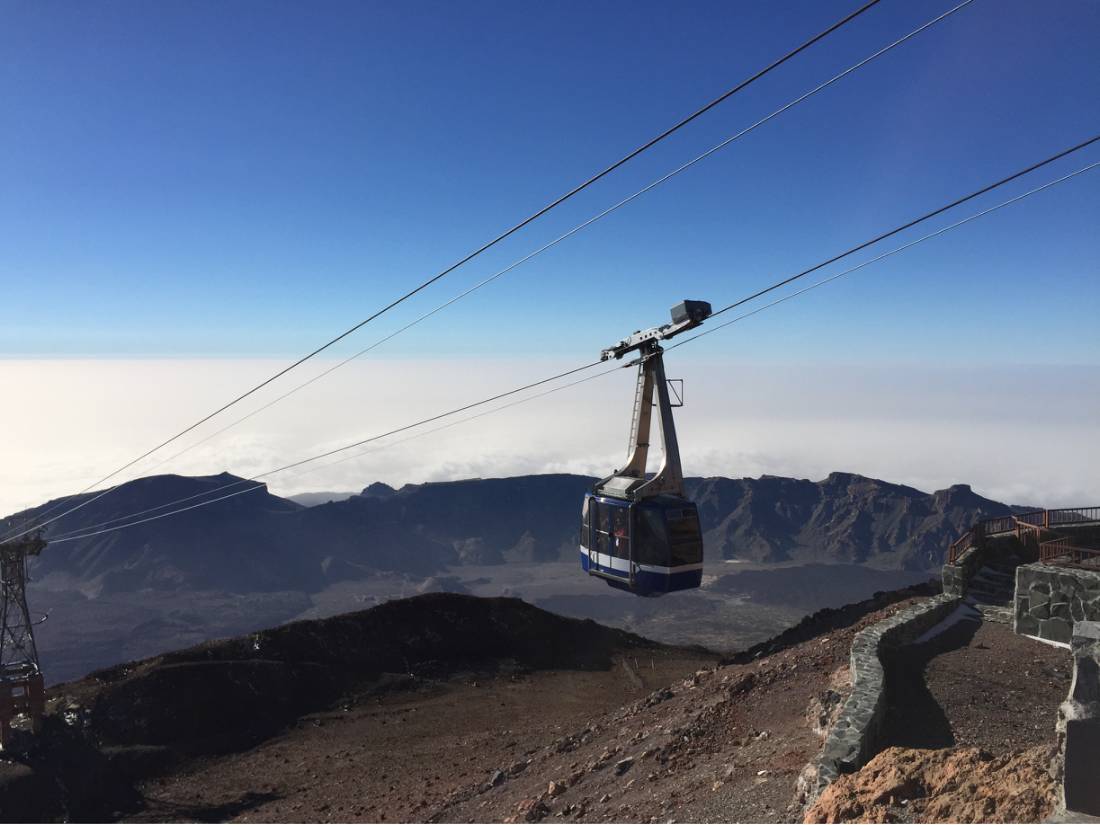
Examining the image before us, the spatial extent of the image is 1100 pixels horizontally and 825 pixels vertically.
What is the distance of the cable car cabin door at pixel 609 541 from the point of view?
21453mm

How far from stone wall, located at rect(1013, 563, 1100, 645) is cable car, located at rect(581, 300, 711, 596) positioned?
8.92 metres

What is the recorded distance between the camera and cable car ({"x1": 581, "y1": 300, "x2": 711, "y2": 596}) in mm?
20703

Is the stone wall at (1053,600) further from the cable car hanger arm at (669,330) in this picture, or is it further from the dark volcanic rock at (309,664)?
the dark volcanic rock at (309,664)

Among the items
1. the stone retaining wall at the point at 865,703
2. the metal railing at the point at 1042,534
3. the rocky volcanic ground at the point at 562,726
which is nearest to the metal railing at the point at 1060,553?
the metal railing at the point at 1042,534

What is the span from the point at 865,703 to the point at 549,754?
11134 mm

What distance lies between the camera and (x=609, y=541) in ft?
73.0

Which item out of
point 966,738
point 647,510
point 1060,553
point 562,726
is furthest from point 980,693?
point 1060,553

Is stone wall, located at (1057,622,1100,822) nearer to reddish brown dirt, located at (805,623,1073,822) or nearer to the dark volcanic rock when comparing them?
reddish brown dirt, located at (805,623,1073,822)

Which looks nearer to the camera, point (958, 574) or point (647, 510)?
point (647, 510)

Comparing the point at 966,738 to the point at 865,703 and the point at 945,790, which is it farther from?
the point at 945,790

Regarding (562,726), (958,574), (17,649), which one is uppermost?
(958,574)

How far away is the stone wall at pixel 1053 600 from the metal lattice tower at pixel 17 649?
130 ft

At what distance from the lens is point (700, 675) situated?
962 inches

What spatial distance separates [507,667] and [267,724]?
12.4 meters
